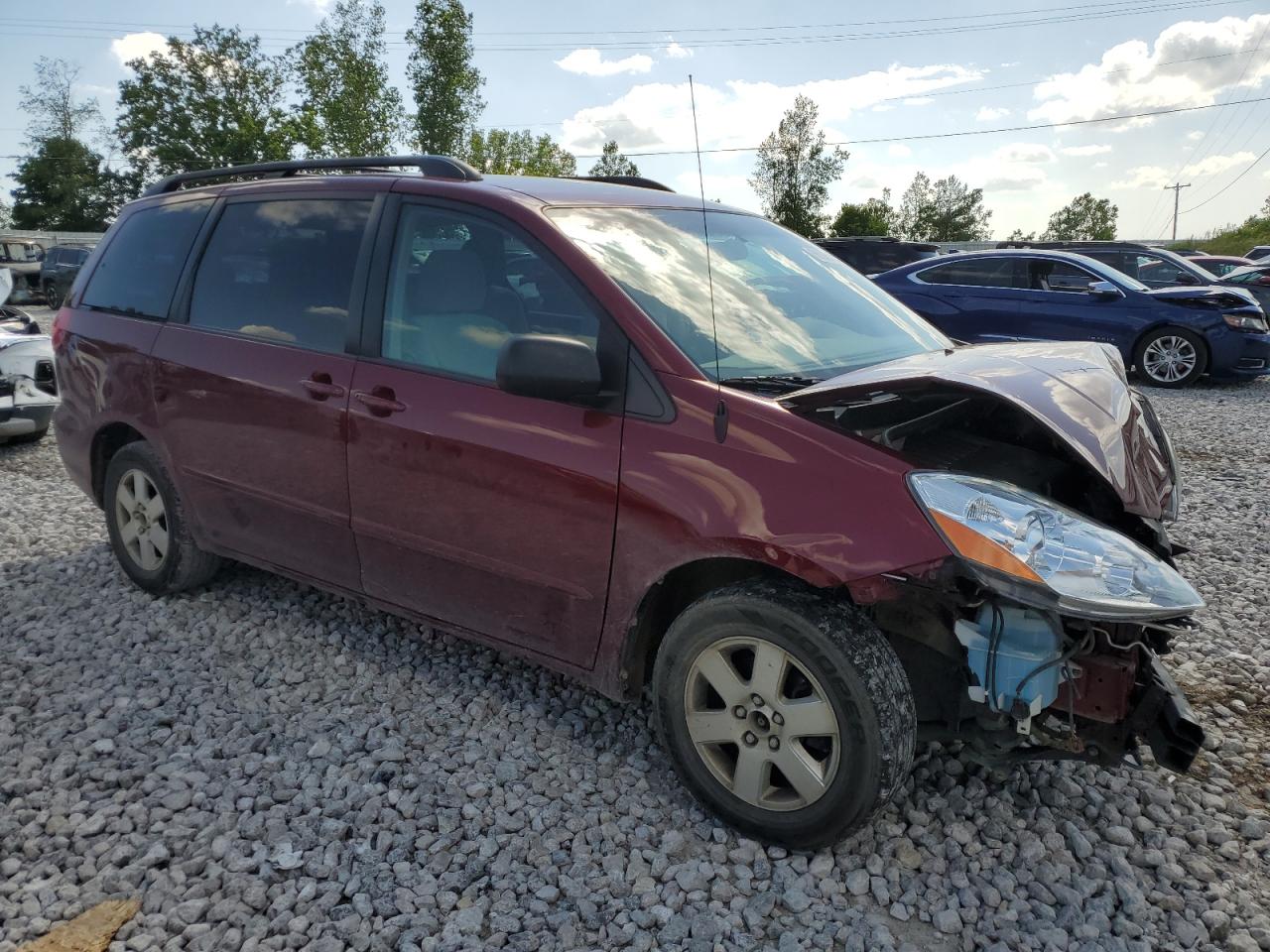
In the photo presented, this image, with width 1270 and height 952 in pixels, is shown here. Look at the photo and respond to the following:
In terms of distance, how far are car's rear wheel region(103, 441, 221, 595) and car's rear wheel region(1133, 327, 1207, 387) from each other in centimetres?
1075

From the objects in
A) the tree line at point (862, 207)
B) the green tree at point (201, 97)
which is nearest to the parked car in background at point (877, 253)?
the tree line at point (862, 207)

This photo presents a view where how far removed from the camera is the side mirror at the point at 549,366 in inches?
97.0

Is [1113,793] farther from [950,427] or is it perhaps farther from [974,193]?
[974,193]

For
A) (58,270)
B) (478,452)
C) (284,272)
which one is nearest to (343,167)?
(284,272)

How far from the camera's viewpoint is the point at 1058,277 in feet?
36.0

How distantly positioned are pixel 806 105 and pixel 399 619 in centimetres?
3771

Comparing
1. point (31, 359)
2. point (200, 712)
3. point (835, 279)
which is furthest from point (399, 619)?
point (31, 359)

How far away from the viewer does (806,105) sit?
37.2 m

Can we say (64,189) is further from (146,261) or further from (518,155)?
(146,261)

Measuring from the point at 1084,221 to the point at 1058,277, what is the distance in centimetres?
6397

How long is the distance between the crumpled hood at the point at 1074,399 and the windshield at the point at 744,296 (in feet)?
0.74

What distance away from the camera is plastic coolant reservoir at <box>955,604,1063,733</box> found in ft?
7.22

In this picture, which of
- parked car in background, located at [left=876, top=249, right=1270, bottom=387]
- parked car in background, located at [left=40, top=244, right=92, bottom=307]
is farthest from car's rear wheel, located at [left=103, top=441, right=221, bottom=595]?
parked car in background, located at [left=40, top=244, right=92, bottom=307]

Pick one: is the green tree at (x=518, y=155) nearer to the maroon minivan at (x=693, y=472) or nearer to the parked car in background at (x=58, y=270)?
the parked car in background at (x=58, y=270)
